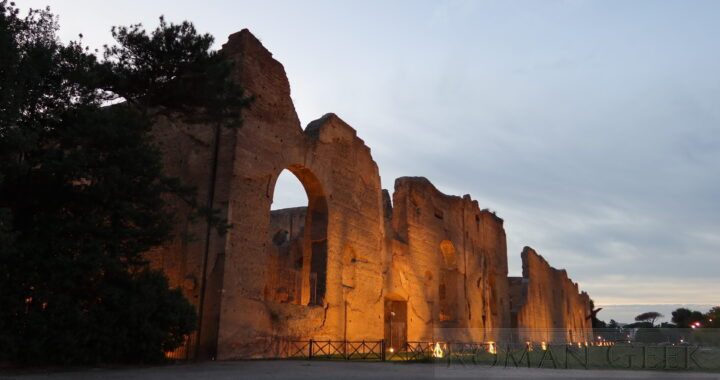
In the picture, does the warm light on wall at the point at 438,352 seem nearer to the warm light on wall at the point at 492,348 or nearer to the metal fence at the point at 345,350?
the metal fence at the point at 345,350

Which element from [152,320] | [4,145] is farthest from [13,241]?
[152,320]

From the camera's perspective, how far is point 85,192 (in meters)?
9.65

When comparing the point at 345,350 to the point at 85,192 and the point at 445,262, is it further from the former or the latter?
the point at 445,262

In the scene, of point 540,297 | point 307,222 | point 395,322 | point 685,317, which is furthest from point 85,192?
point 685,317

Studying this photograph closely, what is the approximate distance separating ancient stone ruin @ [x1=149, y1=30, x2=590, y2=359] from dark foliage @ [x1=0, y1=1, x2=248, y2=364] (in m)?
1.51

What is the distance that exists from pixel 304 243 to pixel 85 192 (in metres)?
7.01

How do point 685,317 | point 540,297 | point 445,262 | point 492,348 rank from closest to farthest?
point 492,348
point 445,262
point 540,297
point 685,317

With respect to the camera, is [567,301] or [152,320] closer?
[152,320]

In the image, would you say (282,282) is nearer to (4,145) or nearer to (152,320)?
(152,320)

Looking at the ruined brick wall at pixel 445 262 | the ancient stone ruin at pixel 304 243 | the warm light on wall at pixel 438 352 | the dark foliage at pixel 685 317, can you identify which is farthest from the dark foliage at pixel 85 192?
the dark foliage at pixel 685 317

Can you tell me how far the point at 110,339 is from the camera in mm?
9133

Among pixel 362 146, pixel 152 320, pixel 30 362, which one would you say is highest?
pixel 362 146

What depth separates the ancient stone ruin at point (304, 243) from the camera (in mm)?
12203

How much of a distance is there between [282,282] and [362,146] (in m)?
5.35
